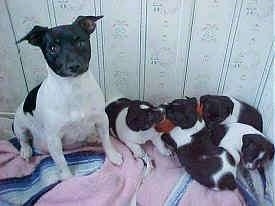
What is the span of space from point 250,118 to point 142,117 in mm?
491

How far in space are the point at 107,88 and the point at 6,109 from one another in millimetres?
549

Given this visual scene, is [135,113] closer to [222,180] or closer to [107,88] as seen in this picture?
[107,88]

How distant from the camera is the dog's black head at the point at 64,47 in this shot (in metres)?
1.16

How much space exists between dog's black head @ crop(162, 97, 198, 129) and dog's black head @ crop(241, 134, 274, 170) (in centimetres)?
22

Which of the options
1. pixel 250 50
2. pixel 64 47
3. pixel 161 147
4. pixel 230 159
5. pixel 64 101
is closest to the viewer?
pixel 64 47

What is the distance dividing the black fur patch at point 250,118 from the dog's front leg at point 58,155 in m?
0.78

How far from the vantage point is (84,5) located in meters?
1.46

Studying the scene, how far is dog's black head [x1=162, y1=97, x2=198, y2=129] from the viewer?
148cm

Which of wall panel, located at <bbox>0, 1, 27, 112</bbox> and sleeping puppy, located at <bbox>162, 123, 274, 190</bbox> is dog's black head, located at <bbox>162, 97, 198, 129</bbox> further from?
wall panel, located at <bbox>0, 1, 27, 112</bbox>

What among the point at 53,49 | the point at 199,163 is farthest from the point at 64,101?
the point at 199,163

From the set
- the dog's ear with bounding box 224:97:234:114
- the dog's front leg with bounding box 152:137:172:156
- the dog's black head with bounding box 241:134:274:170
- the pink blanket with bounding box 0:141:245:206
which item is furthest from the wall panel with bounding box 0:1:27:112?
the dog's black head with bounding box 241:134:274:170

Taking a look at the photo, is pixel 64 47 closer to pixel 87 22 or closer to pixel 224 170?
pixel 87 22

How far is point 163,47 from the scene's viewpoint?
1583mm

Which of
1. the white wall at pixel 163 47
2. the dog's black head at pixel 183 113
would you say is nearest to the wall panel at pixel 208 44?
the white wall at pixel 163 47
